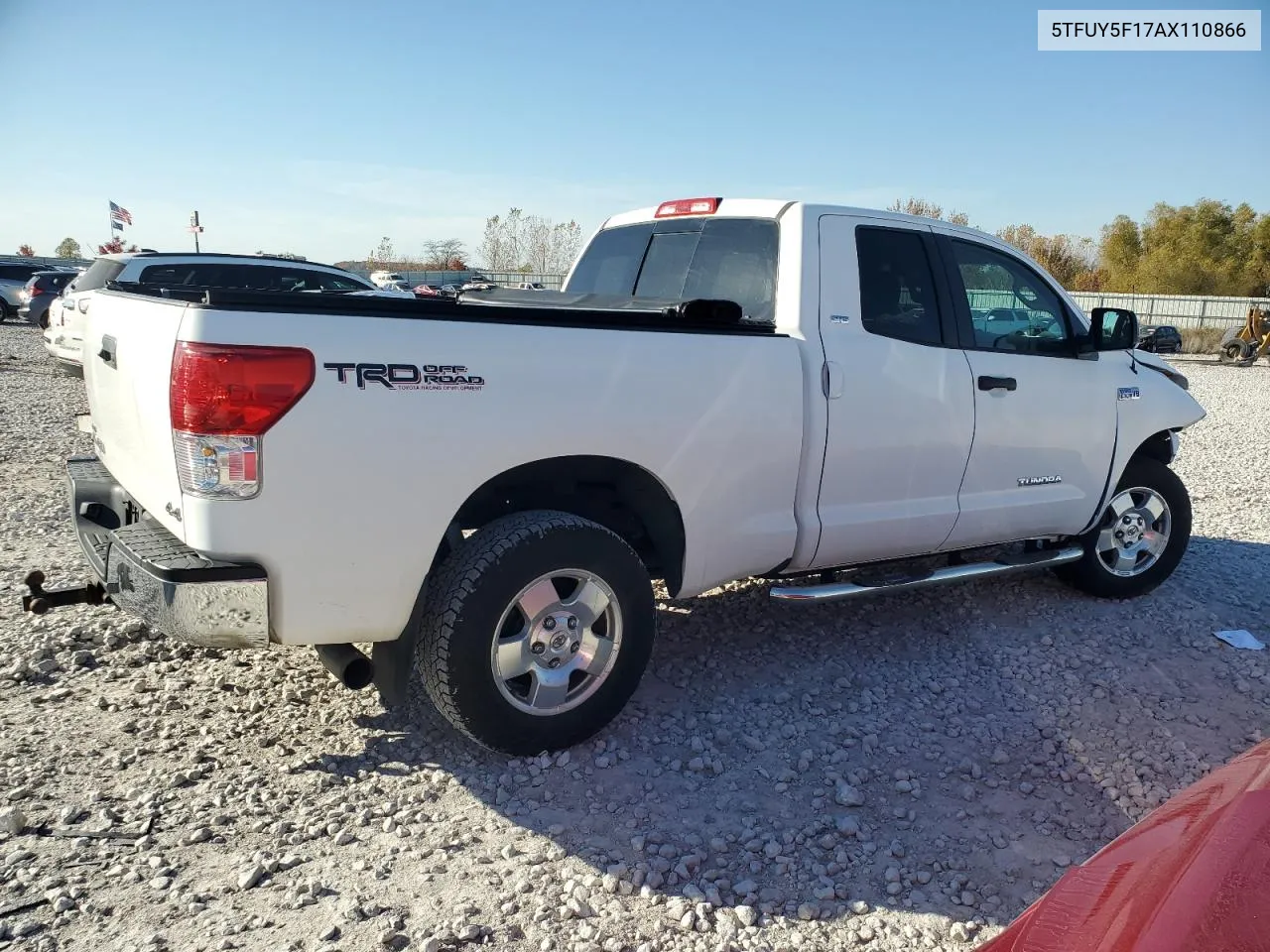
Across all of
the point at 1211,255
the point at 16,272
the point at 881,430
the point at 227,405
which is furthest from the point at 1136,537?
the point at 1211,255

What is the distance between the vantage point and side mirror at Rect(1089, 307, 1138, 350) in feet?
17.2

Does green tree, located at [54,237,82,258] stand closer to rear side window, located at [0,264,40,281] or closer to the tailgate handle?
rear side window, located at [0,264,40,281]

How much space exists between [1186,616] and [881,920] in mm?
3667

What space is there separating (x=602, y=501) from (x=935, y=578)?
1.76 meters

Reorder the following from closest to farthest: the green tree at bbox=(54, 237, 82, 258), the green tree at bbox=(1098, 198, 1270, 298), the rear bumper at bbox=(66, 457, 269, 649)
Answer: the rear bumper at bbox=(66, 457, 269, 649) < the green tree at bbox=(1098, 198, 1270, 298) < the green tree at bbox=(54, 237, 82, 258)

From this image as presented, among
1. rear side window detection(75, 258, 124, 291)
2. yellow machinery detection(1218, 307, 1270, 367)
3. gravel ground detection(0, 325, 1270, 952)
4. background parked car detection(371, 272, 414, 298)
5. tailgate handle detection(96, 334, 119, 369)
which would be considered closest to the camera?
gravel ground detection(0, 325, 1270, 952)

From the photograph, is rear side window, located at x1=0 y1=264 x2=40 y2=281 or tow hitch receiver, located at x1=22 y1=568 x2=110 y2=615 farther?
rear side window, located at x1=0 y1=264 x2=40 y2=281

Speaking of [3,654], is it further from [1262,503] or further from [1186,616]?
[1262,503]

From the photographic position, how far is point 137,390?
3.28 m

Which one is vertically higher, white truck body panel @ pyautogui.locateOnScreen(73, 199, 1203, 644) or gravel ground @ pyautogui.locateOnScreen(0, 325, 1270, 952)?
white truck body panel @ pyautogui.locateOnScreen(73, 199, 1203, 644)

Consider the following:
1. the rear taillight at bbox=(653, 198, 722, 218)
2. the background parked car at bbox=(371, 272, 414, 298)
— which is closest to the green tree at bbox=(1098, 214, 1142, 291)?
the background parked car at bbox=(371, 272, 414, 298)

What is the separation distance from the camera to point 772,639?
507 centimetres

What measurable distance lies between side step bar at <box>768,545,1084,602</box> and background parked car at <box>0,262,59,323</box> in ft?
97.8

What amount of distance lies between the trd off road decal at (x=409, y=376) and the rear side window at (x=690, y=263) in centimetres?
163
